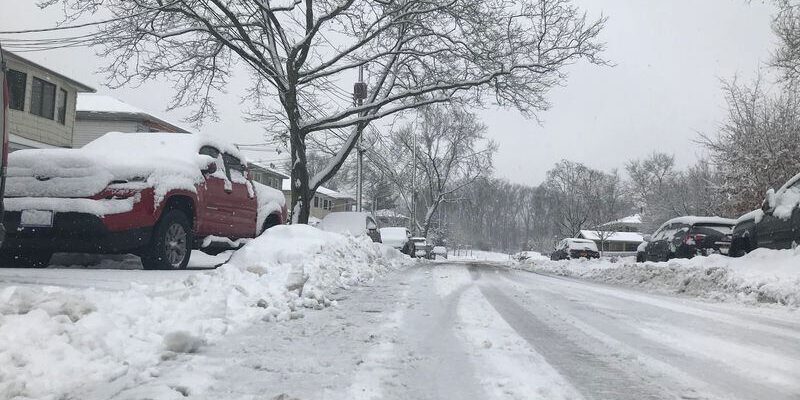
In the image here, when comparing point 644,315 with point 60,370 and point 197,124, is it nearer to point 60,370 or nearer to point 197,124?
point 60,370

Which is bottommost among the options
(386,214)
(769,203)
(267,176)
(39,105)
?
(769,203)

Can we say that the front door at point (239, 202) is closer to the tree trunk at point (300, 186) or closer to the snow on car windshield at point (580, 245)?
the tree trunk at point (300, 186)

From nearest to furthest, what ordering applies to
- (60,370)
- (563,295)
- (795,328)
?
(60,370), (795,328), (563,295)

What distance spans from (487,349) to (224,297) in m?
2.30

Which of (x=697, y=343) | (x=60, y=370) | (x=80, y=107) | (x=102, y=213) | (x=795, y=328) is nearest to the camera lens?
(x=60, y=370)

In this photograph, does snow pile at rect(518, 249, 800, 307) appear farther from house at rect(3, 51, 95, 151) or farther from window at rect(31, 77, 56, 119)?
window at rect(31, 77, 56, 119)

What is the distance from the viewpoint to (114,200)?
21.9ft

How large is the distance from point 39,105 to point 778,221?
24453 mm

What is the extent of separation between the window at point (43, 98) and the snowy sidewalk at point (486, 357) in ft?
69.7

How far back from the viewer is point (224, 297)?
5.08 m

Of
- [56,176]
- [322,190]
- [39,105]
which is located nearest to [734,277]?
[56,176]

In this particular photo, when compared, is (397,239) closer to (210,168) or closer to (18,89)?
(18,89)

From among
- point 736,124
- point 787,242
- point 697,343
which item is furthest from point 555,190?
point 697,343

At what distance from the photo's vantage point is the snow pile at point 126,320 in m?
2.94
